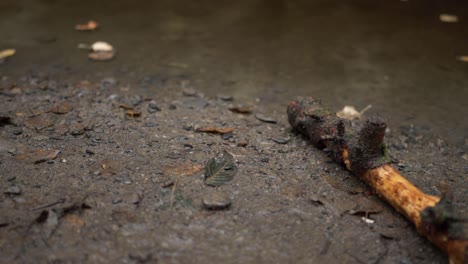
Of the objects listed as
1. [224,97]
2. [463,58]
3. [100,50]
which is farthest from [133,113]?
[463,58]

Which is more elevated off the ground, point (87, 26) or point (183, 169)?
point (87, 26)

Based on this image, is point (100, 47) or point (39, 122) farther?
point (100, 47)

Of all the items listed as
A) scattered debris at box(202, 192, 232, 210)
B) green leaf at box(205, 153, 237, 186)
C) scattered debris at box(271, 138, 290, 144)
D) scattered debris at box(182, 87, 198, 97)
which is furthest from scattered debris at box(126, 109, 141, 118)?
scattered debris at box(202, 192, 232, 210)

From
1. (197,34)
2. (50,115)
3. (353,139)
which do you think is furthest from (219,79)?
(353,139)

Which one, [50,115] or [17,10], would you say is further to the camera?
[17,10]

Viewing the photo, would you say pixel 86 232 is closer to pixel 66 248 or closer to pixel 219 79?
pixel 66 248

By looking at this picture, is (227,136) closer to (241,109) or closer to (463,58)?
(241,109)
